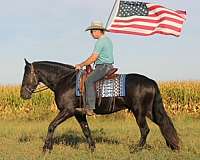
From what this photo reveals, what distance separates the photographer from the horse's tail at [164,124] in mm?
10969

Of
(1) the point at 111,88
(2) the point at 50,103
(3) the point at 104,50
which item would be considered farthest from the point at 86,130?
(2) the point at 50,103

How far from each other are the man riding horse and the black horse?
15.1 inches

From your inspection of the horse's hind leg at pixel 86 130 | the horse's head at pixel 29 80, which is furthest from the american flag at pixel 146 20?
the horse's hind leg at pixel 86 130

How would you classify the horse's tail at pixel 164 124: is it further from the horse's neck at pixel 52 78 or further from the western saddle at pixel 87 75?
the horse's neck at pixel 52 78

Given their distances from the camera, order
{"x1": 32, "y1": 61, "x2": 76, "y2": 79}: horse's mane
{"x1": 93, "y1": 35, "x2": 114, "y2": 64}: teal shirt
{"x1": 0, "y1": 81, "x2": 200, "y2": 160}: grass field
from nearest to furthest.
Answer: {"x1": 0, "y1": 81, "x2": 200, "y2": 160}: grass field, {"x1": 93, "y1": 35, "x2": 114, "y2": 64}: teal shirt, {"x1": 32, "y1": 61, "x2": 76, "y2": 79}: horse's mane

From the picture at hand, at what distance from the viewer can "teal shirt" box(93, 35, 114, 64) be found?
10898 millimetres

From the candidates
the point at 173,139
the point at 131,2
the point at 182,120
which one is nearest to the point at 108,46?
the point at 173,139

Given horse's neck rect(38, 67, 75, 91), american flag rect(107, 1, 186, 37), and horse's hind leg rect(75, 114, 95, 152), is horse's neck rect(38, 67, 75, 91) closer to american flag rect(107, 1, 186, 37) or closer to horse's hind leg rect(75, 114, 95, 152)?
horse's hind leg rect(75, 114, 95, 152)

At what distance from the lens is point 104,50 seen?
10984 millimetres

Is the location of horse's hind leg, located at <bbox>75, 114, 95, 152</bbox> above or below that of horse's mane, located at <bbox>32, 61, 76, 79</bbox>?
below

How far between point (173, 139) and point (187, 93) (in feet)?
46.2

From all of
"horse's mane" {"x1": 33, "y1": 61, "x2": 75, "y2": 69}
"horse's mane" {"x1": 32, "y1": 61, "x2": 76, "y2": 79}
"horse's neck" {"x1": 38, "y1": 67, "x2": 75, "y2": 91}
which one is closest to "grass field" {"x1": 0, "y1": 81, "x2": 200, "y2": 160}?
"horse's neck" {"x1": 38, "y1": 67, "x2": 75, "y2": 91}

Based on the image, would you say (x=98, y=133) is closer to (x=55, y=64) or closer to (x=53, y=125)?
(x=55, y=64)

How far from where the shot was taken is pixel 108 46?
10961 millimetres
